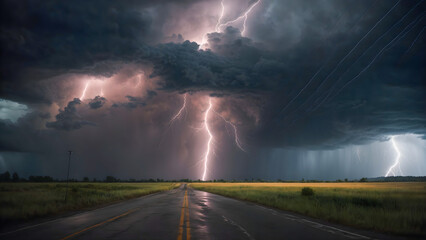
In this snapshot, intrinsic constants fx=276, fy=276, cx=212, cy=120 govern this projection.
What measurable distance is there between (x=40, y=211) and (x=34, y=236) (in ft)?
26.0

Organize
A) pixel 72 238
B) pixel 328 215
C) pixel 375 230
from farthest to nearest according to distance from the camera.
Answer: pixel 328 215 → pixel 375 230 → pixel 72 238

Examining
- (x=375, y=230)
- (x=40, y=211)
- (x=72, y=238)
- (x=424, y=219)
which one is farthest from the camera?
(x=40, y=211)

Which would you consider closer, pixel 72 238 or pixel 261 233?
pixel 72 238

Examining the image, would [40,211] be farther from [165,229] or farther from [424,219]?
[424,219]

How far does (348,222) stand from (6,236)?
41.8 feet

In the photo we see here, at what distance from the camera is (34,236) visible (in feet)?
27.5

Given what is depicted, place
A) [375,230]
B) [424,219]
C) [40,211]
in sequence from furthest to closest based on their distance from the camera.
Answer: [40,211] < [424,219] < [375,230]

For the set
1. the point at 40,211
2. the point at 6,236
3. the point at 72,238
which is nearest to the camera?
the point at 72,238

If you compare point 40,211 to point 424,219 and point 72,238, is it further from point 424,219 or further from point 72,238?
point 424,219

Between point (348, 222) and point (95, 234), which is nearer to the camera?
point (95, 234)

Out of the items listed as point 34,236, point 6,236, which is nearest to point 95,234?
point 34,236

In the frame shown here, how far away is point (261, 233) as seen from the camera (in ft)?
29.2

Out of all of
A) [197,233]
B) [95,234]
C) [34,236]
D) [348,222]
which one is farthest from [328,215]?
[34,236]

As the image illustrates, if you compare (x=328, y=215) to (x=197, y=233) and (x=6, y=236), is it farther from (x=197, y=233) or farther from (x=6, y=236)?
(x=6, y=236)
